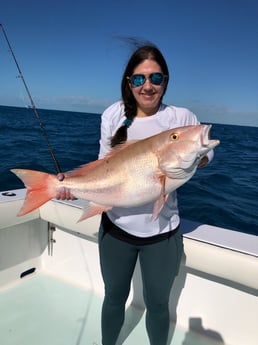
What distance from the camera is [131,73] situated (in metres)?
2.22

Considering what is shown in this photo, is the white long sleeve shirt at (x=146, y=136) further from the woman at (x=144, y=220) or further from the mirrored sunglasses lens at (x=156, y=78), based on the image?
the mirrored sunglasses lens at (x=156, y=78)

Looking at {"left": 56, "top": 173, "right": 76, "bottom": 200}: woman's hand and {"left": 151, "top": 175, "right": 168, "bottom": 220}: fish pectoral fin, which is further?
{"left": 56, "top": 173, "right": 76, "bottom": 200}: woman's hand

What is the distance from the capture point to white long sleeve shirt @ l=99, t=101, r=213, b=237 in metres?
2.12

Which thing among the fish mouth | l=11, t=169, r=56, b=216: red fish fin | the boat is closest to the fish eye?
the fish mouth

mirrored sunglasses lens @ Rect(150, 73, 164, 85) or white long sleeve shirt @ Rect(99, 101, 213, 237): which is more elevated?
mirrored sunglasses lens @ Rect(150, 73, 164, 85)

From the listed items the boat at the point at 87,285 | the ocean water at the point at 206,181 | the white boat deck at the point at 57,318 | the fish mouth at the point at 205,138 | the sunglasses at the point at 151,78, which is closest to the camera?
the fish mouth at the point at 205,138

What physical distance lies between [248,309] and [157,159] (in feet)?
5.79

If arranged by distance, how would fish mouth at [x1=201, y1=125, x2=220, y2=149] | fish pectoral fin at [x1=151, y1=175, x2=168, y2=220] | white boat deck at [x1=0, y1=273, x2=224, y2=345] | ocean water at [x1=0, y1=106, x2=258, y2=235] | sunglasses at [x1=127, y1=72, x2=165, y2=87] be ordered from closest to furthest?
fish mouth at [x1=201, y1=125, x2=220, y2=149] < fish pectoral fin at [x1=151, y1=175, x2=168, y2=220] < sunglasses at [x1=127, y1=72, x2=165, y2=87] < white boat deck at [x1=0, y1=273, x2=224, y2=345] < ocean water at [x1=0, y1=106, x2=258, y2=235]

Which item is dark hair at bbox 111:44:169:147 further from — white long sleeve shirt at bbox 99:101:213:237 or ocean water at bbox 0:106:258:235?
ocean water at bbox 0:106:258:235

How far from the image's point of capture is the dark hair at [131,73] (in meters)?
2.18

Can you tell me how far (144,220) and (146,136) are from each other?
54 cm

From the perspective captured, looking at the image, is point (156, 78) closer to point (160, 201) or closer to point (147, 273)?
point (160, 201)

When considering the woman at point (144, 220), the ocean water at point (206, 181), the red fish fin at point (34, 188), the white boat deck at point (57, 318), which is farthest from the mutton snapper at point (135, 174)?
the ocean water at point (206, 181)

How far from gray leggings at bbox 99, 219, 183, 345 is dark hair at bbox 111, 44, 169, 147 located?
26.5 inches
